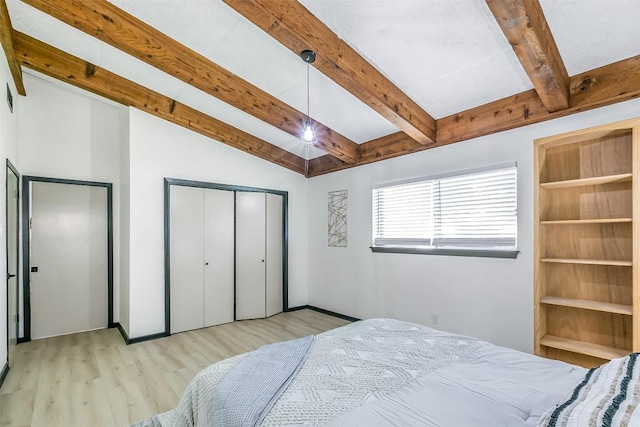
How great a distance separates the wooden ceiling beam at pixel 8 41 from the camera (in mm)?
2593

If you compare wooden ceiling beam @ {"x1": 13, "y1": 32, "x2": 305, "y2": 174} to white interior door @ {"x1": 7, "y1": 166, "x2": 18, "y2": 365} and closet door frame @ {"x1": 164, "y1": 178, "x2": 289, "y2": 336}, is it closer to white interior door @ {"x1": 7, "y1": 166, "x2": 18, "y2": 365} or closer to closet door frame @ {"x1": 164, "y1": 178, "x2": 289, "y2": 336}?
closet door frame @ {"x1": 164, "y1": 178, "x2": 289, "y2": 336}

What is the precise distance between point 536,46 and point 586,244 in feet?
5.19

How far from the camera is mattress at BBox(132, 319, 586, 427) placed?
120 centimetres

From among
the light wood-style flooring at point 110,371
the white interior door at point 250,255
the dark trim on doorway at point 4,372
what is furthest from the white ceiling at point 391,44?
the dark trim on doorway at point 4,372

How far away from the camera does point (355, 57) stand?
8.61ft

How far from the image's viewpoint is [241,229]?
15.9 ft

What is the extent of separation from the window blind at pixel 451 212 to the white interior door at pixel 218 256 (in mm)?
2114

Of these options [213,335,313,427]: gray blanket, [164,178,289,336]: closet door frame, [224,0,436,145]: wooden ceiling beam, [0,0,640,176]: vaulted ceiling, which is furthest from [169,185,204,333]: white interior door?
[213,335,313,427]: gray blanket

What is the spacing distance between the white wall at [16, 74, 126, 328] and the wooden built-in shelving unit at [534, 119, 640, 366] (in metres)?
5.02

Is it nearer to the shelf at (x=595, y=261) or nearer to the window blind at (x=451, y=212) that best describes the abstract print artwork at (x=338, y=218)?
the window blind at (x=451, y=212)

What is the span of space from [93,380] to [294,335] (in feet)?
6.89

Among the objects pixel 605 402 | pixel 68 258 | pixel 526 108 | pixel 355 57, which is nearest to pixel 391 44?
pixel 355 57

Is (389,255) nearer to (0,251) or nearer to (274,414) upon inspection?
(274,414)

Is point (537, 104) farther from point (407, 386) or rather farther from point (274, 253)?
point (274, 253)
